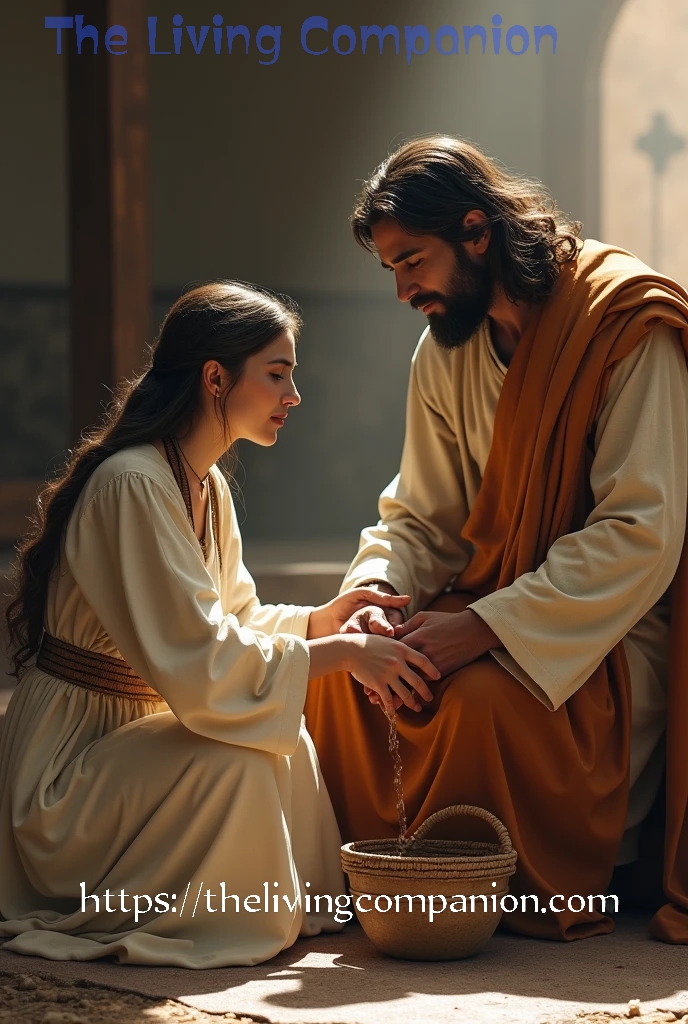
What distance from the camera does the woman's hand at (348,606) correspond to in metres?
3.90

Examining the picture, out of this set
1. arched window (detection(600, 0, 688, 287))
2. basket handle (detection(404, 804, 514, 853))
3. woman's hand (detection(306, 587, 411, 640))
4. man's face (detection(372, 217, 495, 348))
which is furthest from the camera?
arched window (detection(600, 0, 688, 287))

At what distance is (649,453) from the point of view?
366cm

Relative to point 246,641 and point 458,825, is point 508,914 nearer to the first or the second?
point 458,825

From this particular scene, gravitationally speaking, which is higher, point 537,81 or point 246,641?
point 537,81

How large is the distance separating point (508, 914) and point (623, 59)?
7.03 m

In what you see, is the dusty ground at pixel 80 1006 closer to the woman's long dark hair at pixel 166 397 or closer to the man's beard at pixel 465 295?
the woman's long dark hair at pixel 166 397

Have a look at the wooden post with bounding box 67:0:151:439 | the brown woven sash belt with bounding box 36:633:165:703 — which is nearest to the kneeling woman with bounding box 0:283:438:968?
the brown woven sash belt with bounding box 36:633:165:703

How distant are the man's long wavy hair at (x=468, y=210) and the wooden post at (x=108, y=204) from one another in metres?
1.61

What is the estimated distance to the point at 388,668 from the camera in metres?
3.56

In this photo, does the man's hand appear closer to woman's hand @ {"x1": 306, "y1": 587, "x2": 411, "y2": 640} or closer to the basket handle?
woman's hand @ {"x1": 306, "y1": 587, "x2": 411, "y2": 640}

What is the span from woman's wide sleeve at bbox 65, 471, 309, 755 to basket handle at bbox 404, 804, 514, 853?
0.37 m

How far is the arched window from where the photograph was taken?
9188 millimetres

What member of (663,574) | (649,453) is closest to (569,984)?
(663,574)

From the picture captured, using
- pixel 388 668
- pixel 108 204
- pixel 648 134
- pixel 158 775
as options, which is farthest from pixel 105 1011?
pixel 648 134
